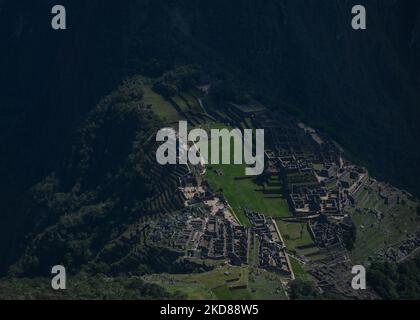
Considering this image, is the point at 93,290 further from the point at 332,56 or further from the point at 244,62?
the point at 332,56

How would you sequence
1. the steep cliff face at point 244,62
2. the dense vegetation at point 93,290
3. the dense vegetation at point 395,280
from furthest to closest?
the steep cliff face at point 244,62, the dense vegetation at point 395,280, the dense vegetation at point 93,290

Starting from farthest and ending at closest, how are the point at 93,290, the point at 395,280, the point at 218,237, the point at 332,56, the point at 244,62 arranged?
the point at 332,56
the point at 244,62
the point at 218,237
the point at 395,280
the point at 93,290

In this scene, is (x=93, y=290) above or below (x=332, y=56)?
below

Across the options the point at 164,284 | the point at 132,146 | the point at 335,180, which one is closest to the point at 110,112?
the point at 132,146

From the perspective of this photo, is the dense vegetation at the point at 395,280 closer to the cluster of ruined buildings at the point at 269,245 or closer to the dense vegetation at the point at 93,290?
the cluster of ruined buildings at the point at 269,245

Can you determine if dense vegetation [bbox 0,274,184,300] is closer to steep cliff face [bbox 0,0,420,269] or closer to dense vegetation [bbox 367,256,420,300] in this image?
dense vegetation [bbox 367,256,420,300]

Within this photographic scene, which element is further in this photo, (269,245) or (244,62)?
(244,62)

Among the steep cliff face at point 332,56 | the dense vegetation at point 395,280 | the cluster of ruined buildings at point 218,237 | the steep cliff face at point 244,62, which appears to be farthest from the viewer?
the steep cliff face at point 332,56

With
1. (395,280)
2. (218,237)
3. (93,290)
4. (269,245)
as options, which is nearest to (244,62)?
(218,237)

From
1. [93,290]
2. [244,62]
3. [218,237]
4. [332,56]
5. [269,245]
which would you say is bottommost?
[93,290]

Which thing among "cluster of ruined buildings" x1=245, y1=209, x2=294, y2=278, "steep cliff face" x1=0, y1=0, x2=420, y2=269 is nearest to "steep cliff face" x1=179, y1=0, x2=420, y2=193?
"steep cliff face" x1=0, y1=0, x2=420, y2=269

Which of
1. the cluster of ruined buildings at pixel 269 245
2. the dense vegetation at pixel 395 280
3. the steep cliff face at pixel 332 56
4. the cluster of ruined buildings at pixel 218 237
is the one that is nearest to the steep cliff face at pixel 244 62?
the steep cliff face at pixel 332 56
